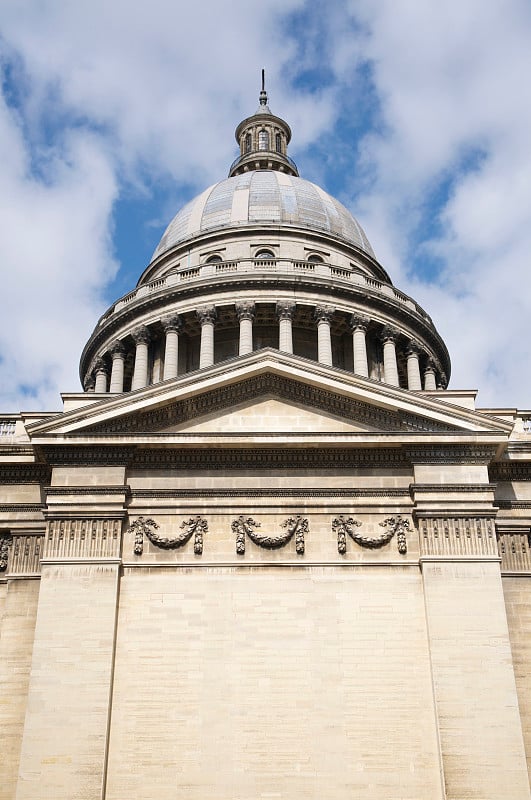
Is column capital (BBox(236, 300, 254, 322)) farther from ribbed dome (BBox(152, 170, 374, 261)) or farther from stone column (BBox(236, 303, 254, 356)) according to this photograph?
ribbed dome (BBox(152, 170, 374, 261))

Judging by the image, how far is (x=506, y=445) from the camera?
25.0 m

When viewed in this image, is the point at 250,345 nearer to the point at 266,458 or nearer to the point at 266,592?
the point at 266,458

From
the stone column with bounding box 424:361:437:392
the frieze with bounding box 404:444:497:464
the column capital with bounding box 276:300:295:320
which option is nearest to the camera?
the frieze with bounding box 404:444:497:464

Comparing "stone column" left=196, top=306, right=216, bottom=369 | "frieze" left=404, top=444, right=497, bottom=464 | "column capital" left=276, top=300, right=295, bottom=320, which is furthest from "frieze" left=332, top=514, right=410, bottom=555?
"column capital" left=276, top=300, right=295, bottom=320

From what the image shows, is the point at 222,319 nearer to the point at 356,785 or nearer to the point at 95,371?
the point at 95,371

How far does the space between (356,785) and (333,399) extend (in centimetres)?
978

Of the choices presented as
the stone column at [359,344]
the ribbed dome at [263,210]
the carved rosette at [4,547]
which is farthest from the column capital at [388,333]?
the carved rosette at [4,547]

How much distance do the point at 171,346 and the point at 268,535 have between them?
20.4 meters

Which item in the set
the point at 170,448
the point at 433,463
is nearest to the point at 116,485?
the point at 170,448

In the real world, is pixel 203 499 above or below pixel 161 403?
below

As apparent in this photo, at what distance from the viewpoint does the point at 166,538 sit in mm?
24297

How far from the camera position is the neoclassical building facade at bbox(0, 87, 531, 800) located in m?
21.8

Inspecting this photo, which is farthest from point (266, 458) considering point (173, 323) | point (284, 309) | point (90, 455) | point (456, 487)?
point (173, 323)

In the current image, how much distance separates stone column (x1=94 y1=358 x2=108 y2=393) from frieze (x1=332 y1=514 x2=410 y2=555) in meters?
23.8
